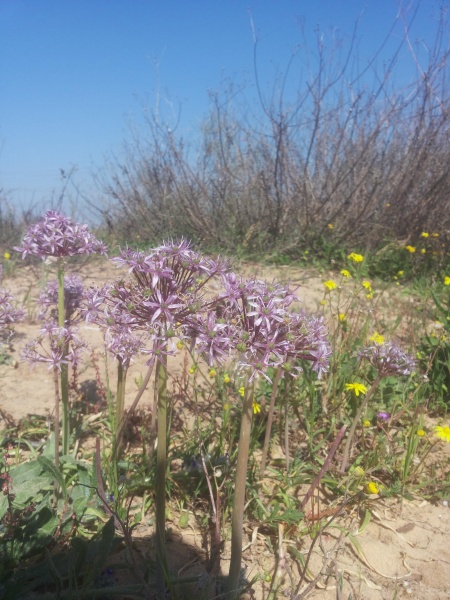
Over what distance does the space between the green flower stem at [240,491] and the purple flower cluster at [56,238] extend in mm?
990

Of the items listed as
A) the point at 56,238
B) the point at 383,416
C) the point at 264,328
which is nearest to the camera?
the point at 264,328

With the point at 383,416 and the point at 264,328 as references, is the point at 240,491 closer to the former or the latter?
the point at 264,328

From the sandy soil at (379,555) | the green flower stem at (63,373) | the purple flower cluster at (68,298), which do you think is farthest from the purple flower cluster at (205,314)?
the purple flower cluster at (68,298)

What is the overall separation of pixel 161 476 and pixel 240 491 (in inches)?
9.7

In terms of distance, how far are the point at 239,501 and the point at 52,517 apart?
2.91 ft

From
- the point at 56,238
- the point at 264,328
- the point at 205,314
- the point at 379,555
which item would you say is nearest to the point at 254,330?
the point at 264,328

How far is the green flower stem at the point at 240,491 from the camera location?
151 cm

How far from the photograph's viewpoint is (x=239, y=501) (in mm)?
1550

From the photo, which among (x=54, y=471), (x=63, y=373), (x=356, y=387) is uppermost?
(x=63, y=373)

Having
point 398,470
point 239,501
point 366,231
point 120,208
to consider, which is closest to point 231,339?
point 239,501

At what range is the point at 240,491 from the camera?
154cm

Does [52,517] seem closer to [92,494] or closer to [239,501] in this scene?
[92,494]

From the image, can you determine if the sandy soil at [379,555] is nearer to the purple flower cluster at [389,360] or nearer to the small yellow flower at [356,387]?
the small yellow flower at [356,387]

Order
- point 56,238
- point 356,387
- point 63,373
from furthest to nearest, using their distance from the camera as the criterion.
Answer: point 356,387 → point 63,373 → point 56,238
